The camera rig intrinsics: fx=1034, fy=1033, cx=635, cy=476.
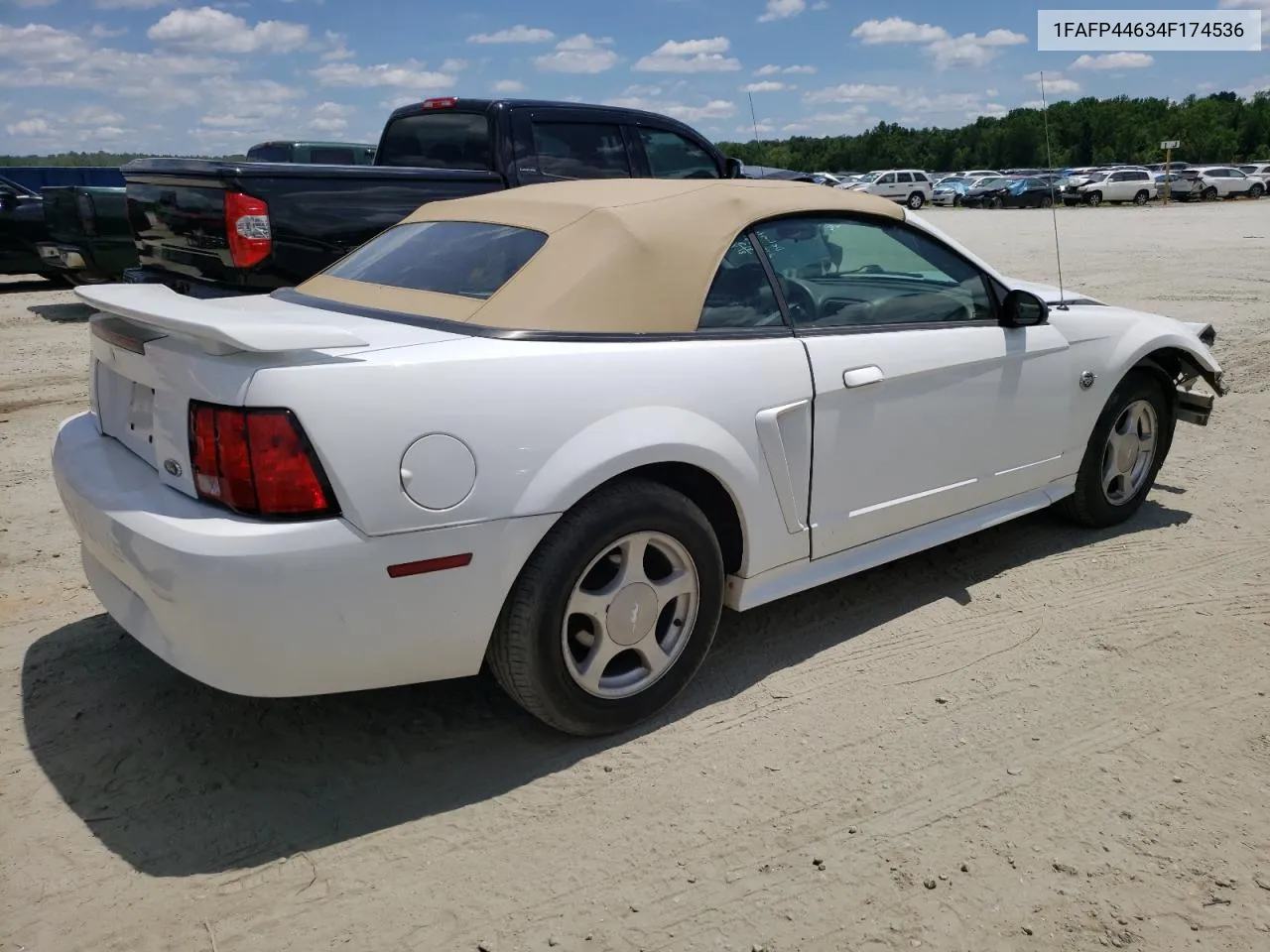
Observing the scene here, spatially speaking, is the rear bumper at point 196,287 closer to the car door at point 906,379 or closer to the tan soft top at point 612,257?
the tan soft top at point 612,257

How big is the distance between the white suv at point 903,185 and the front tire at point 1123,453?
149ft

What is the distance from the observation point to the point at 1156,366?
477 centimetres

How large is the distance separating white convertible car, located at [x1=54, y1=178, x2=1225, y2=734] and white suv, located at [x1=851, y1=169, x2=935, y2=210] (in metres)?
46.7

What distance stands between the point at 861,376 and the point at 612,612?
1.19 m

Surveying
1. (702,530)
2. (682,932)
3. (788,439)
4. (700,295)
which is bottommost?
(682,932)

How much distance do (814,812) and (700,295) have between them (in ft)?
5.12

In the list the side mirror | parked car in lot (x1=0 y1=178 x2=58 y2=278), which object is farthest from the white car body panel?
parked car in lot (x1=0 y1=178 x2=58 y2=278)

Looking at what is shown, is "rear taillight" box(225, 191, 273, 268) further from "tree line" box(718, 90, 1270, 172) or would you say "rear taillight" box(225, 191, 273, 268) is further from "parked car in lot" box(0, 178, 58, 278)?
"tree line" box(718, 90, 1270, 172)

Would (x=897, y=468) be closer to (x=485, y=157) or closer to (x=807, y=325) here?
(x=807, y=325)

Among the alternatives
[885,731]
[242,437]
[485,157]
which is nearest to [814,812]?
[885,731]

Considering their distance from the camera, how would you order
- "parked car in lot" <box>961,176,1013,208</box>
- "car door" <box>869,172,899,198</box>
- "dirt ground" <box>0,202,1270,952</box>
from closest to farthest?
"dirt ground" <box>0,202,1270,952</box>
"parked car in lot" <box>961,176,1013,208</box>
"car door" <box>869,172,899,198</box>

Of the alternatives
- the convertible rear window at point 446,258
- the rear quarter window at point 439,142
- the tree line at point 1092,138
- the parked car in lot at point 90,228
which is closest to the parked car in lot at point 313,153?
the parked car in lot at point 90,228

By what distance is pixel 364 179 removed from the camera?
645cm

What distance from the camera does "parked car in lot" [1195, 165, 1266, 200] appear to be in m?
46.2
